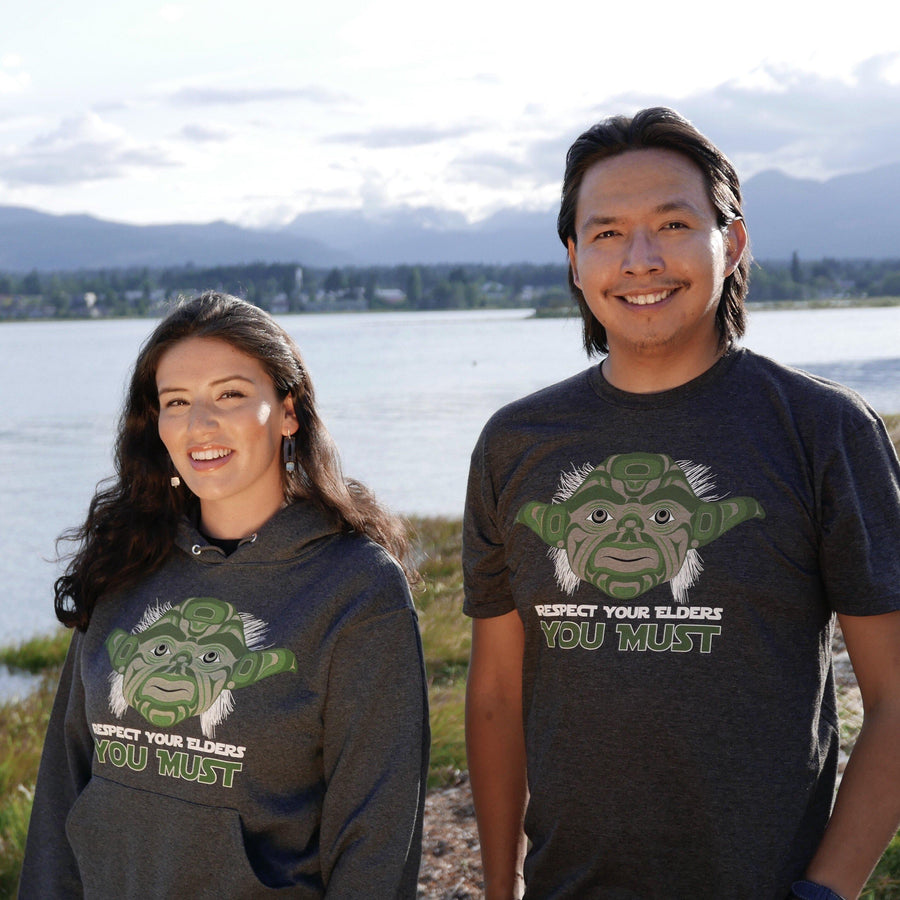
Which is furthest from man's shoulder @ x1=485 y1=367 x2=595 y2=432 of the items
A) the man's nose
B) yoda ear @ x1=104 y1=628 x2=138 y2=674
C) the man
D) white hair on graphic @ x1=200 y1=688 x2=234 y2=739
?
yoda ear @ x1=104 y1=628 x2=138 y2=674

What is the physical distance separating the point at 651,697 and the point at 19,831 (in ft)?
10.5

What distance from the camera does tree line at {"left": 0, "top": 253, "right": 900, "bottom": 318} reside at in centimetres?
9774

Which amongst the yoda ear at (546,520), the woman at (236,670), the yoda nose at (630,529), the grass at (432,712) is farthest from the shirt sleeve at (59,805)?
the yoda nose at (630,529)

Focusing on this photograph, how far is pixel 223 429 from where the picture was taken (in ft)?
8.63

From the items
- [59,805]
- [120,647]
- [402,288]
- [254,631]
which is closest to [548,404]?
[254,631]

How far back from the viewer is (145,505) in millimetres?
2912

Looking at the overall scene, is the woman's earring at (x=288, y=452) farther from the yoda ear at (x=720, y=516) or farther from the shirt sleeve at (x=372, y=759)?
the yoda ear at (x=720, y=516)

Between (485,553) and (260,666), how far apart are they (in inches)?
22.6

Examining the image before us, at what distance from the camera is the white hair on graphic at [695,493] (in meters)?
2.27

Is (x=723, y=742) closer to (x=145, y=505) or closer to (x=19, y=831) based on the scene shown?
(x=145, y=505)

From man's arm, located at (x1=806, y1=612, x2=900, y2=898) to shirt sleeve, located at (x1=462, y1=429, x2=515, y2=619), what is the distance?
780 mm

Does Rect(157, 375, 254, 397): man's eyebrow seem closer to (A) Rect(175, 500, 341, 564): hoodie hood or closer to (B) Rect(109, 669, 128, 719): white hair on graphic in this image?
(A) Rect(175, 500, 341, 564): hoodie hood

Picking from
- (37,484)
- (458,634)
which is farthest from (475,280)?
(458,634)

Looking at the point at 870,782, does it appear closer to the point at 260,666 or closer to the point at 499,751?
the point at 499,751
